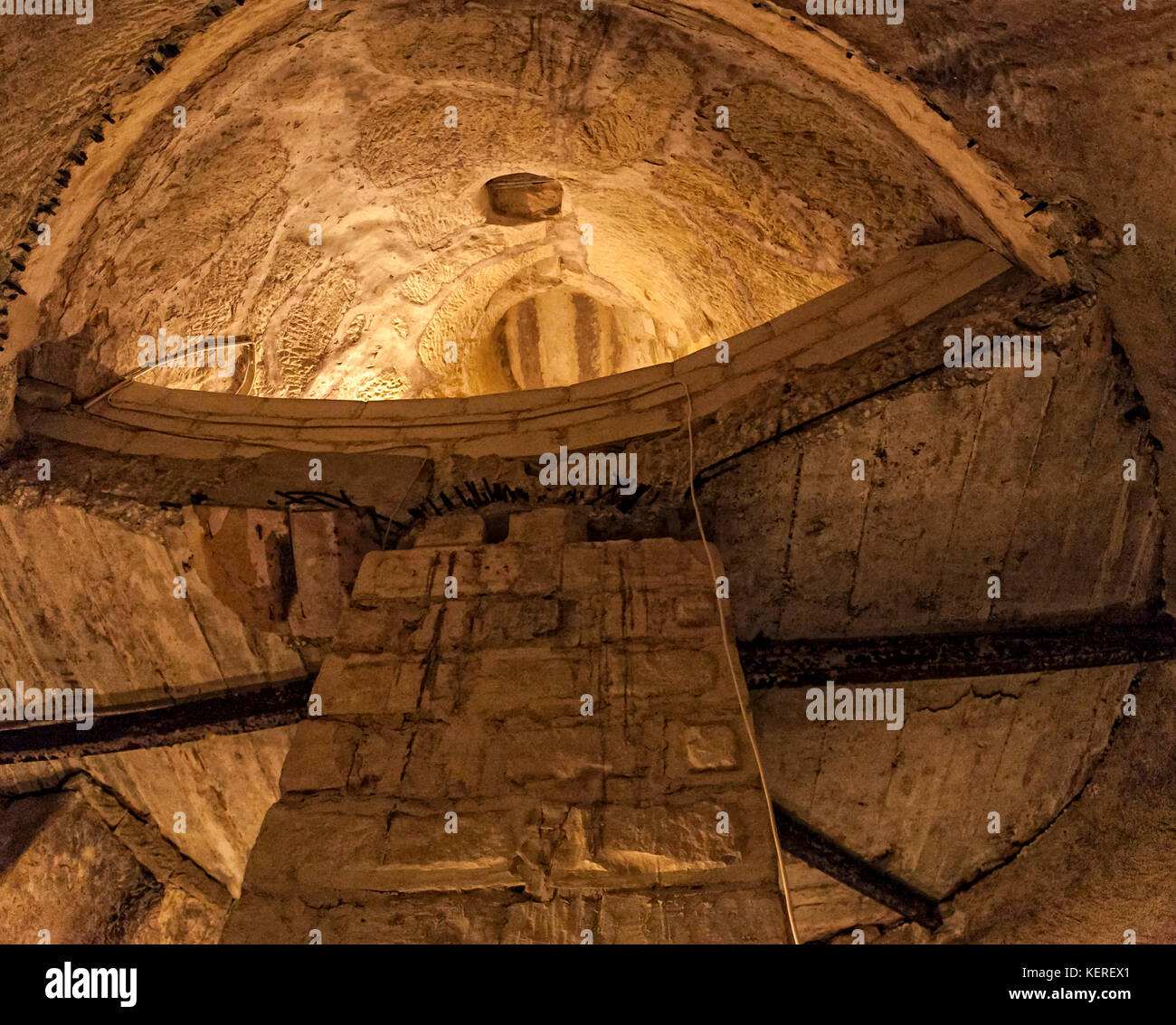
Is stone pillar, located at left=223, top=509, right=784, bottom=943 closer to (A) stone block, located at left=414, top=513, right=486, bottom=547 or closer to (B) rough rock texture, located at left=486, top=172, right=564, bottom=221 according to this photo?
(A) stone block, located at left=414, top=513, right=486, bottom=547

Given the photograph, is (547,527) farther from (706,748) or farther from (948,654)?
(948,654)

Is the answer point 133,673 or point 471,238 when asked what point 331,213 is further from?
point 133,673

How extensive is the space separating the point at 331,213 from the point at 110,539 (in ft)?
6.96

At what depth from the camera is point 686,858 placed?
2252 millimetres

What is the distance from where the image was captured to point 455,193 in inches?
199

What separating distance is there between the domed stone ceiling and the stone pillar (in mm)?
2062

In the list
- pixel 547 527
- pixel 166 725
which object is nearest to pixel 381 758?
pixel 547 527

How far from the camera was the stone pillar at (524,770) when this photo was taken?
2199 millimetres

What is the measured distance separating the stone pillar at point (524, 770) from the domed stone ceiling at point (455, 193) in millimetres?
2062

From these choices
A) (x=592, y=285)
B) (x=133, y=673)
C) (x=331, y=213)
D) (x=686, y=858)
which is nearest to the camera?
(x=686, y=858)

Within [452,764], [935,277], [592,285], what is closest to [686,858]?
[452,764]

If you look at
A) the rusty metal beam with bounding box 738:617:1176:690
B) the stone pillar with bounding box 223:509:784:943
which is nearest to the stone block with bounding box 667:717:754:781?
the stone pillar with bounding box 223:509:784:943

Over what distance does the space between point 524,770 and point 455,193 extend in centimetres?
358

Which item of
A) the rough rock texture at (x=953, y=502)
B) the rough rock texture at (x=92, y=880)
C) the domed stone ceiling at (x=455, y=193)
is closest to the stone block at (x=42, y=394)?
the domed stone ceiling at (x=455, y=193)
